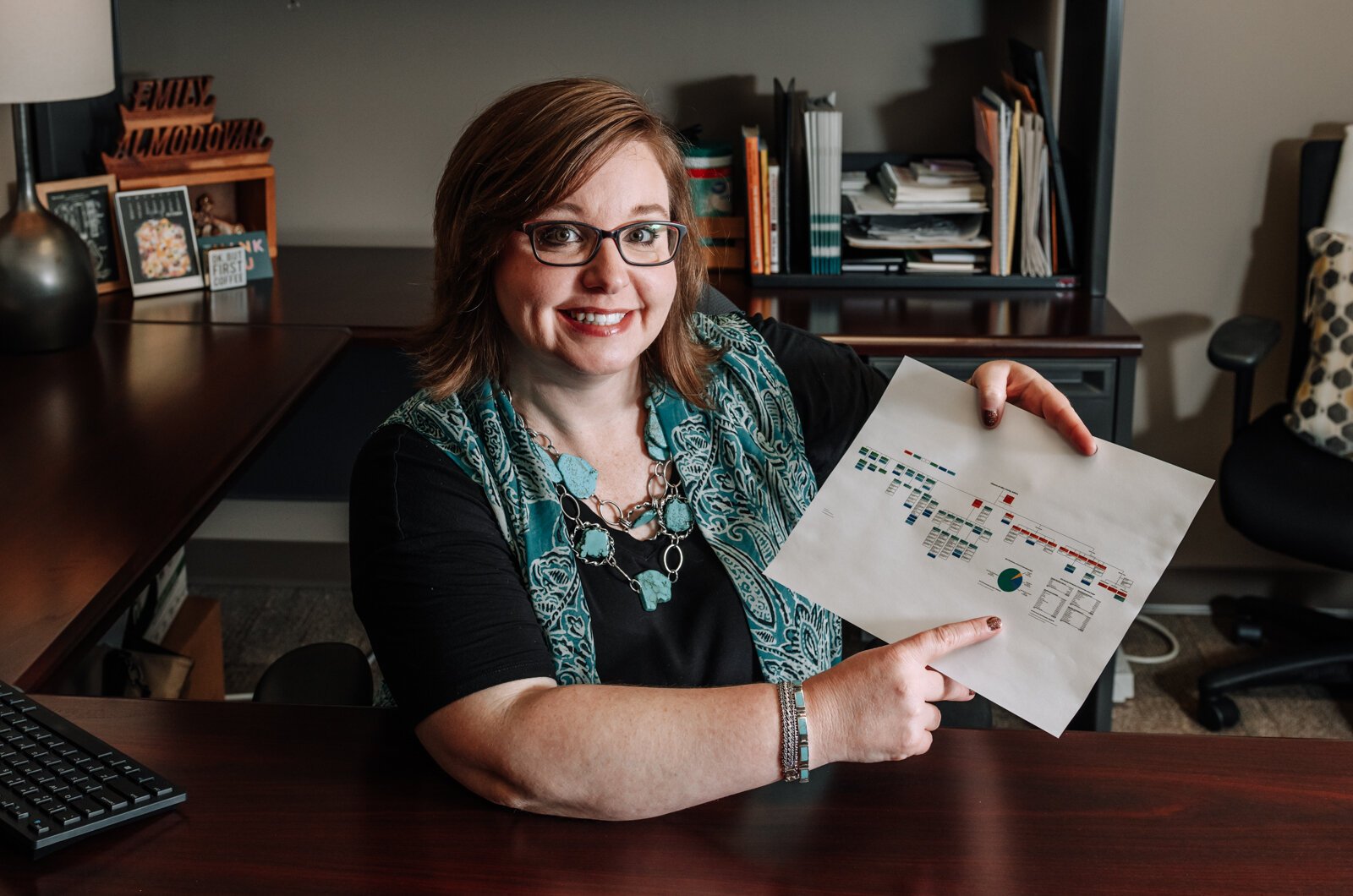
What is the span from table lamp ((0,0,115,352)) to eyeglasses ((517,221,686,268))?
4.12 ft

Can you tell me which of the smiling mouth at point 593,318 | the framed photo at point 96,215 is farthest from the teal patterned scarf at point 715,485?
the framed photo at point 96,215

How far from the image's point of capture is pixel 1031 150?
2.50 metres

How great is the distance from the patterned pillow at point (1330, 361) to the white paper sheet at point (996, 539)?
5.00 feet

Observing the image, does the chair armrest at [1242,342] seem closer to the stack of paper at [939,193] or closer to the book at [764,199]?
the stack of paper at [939,193]

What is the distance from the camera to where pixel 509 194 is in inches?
50.8

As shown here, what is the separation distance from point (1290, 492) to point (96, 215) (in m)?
2.35

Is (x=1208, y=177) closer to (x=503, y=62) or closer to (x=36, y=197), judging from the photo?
(x=503, y=62)

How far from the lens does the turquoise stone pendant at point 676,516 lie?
140 centimetres

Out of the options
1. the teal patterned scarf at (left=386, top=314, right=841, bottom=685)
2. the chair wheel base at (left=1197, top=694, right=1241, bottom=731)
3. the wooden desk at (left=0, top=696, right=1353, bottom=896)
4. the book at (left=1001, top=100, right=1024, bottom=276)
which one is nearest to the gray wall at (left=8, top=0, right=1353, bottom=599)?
the book at (left=1001, top=100, right=1024, bottom=276)

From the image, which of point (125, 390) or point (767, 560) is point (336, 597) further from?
point (767, 560)

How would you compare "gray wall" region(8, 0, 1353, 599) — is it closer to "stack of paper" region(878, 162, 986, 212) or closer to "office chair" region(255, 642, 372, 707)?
"stack of paper" region(878, 162, 986, 212)

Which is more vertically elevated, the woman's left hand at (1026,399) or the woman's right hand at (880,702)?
the woman's left hand at (1026,399)

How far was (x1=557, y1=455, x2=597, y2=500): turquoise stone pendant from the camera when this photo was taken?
137 centimetres

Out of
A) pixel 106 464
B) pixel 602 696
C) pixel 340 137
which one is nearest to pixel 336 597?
pixel 340 137
